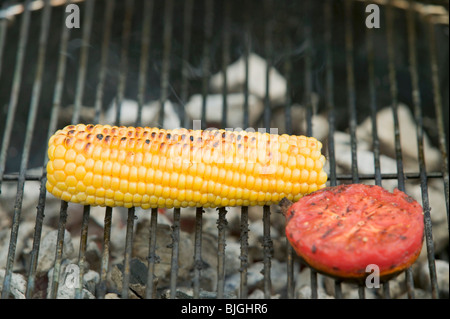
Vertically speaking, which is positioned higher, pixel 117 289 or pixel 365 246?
pixel 365 246

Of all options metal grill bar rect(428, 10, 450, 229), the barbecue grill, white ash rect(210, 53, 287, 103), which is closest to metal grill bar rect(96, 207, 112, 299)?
the barbecue grill

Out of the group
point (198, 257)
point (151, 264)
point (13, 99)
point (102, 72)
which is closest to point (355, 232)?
point (198, 257)

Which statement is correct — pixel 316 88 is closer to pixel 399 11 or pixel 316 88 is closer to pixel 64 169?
pixel 399 11

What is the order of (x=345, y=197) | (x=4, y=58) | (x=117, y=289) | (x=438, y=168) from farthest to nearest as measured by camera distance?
(x=4, y=58) → (x=438, y=168) → (x=117, y=289) → (x=345, y=197)

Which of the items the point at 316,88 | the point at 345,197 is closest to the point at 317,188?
the point at 345,197

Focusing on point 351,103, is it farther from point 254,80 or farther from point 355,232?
point 355,232
